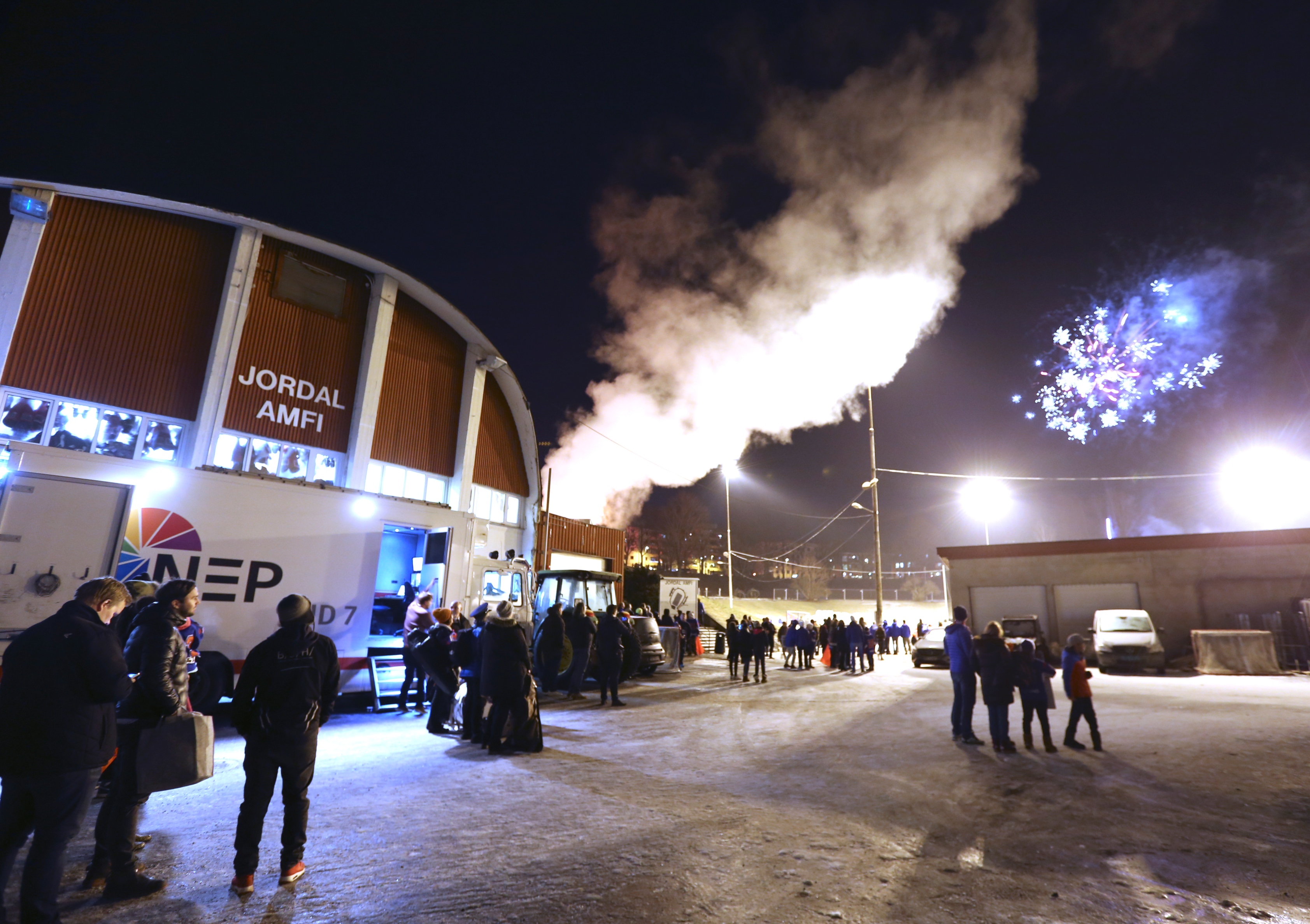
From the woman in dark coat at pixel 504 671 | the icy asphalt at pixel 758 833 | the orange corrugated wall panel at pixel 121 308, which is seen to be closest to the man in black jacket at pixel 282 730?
the icy asphalt at pixel 758 833

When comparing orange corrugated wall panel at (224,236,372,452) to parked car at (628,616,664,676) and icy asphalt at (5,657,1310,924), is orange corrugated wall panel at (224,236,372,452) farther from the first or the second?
parked car at (628,616,664,676)

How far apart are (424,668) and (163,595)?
493 cm

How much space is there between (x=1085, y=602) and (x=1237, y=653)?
20.1 ft

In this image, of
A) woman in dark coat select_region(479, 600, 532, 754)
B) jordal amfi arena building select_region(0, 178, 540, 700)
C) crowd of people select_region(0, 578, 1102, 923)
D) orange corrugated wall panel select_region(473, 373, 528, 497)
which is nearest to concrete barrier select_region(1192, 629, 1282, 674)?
jordal amfi arena building select_region(0, 178, 540, 700)

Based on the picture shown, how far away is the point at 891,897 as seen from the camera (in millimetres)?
3566

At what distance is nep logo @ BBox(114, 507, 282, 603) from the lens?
8.62 meters

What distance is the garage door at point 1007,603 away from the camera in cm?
2503

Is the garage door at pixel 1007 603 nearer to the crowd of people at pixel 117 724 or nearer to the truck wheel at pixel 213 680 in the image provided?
the truck wheel at pixel 213 680

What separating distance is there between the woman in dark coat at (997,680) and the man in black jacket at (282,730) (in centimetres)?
709

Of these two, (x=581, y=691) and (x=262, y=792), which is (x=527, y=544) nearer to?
(x=581, y=691)

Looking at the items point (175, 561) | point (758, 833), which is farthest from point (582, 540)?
point (758, 833)

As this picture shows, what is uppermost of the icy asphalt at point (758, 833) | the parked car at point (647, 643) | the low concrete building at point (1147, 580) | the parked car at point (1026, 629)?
the low concrete building at point (1147, 580)

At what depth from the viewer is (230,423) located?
12.3 metres

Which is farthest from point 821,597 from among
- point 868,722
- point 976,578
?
point 868,722
